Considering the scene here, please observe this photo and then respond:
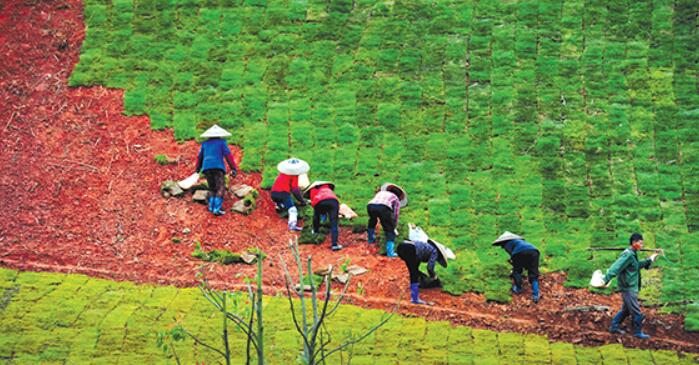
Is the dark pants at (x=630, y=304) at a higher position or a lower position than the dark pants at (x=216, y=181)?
lower

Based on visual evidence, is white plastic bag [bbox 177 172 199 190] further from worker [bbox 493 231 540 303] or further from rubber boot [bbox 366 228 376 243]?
worker [bbox 493 231 540 303]

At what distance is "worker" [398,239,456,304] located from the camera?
15039mm

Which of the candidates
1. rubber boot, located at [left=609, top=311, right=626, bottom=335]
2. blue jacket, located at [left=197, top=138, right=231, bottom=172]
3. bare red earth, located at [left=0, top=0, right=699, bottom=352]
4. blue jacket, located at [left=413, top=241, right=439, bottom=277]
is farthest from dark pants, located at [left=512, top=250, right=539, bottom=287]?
blue jacket, located at [left=197, top=138, right=231, bottom=172]

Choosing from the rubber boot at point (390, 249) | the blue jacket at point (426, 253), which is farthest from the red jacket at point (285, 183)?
the blue jacket at point (426, 253)

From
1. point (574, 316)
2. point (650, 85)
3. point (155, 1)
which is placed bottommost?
point (574, 316)

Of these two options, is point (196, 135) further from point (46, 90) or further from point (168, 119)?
point (46, 90)

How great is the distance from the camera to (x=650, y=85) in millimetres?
20562

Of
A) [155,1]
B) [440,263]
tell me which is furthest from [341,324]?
[155,1]

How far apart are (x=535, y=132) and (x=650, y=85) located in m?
3.08

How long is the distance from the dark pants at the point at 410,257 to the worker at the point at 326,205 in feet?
6.19

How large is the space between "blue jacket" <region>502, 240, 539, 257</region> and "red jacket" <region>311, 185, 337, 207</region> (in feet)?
10.3

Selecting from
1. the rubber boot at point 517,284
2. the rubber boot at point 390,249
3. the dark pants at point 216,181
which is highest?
the dark pants at point 216,181

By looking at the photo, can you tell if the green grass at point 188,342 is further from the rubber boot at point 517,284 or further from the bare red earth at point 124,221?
the rubber boot at point 517,284

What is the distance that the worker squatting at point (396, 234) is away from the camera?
1459cm
